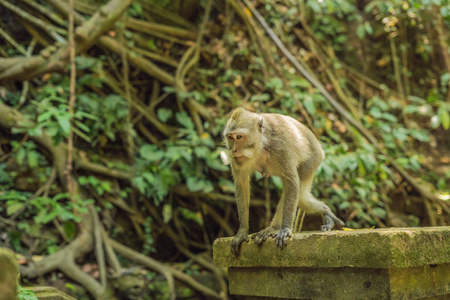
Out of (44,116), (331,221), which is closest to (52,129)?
(44,116)

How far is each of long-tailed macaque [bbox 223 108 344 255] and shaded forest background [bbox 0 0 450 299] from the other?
165 cm

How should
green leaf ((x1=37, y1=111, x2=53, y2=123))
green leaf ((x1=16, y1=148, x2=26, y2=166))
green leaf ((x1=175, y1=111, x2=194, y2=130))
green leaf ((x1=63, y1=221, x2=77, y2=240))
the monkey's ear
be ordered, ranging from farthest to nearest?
1. green leaf ((x1=175, y1=111, x2=194, y2=130))
2. green leaf ((x1=16, y1=148, x2=26, y2=166))
3. green leaf ((x1=63, y1=221, x2=77, y2=240))
4. green leaf ((x1=37, y1=111, x2=53, y2=123))
5. the monkey's ear

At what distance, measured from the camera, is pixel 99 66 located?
6457 millimetres

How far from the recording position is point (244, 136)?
3.01 meters

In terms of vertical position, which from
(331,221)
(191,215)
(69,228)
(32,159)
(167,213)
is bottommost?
(191,215)

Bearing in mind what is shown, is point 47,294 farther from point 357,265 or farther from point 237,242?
point 357,265

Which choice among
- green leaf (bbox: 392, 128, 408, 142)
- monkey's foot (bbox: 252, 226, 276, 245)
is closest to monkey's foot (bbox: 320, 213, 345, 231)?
monkey's foot (bbox: 252, 226, 276, 245)

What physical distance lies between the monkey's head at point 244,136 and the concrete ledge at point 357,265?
0.62 m

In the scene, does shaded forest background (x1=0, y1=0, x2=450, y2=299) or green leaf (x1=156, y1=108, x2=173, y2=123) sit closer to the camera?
shaded forest background (x1=0, y1=0, x2=450, y2=299)

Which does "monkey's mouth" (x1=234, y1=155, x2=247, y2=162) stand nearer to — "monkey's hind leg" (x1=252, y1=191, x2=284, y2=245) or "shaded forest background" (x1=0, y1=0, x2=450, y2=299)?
"monkey's hind leg" (x1=252, y1=191, x2=284, y2=245)

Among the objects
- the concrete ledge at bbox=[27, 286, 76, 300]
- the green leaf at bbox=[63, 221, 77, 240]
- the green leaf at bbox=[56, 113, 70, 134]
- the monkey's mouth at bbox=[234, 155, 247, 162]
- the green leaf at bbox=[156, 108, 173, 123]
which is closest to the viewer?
the monkey's mouth at bbox=[234, 155, 247, 162]

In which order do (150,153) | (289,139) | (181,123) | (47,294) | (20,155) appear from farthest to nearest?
(181,123), (150,153), (20,155), (47,294), (289,139)

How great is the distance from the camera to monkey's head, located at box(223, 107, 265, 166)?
9.84 feet

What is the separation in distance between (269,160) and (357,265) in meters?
1.10
